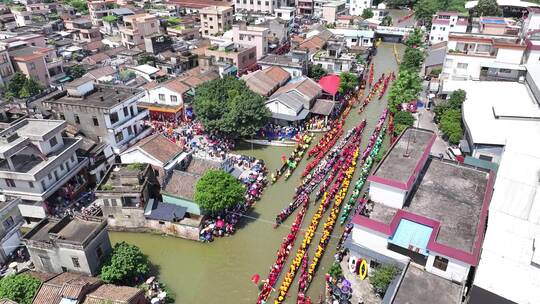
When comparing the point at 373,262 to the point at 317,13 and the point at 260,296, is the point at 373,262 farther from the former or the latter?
the point at 317,13

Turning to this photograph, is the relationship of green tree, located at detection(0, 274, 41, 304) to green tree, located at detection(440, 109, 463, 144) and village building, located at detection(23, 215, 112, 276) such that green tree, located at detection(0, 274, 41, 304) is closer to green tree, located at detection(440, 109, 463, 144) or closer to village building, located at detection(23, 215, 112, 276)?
village building, located at detection(23, 215, 112, 276)

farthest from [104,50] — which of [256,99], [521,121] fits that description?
[521,121]

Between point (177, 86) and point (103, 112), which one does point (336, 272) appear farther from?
point (177, 86)

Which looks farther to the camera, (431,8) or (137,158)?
(431,8)

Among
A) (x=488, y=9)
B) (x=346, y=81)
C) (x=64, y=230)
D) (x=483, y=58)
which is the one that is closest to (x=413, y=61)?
(x=483, y=58)

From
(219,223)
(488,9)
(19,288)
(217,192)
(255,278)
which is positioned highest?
(488,9)

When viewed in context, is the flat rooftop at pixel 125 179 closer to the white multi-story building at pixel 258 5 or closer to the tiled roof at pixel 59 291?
the tiled roof at pixel 59 291
